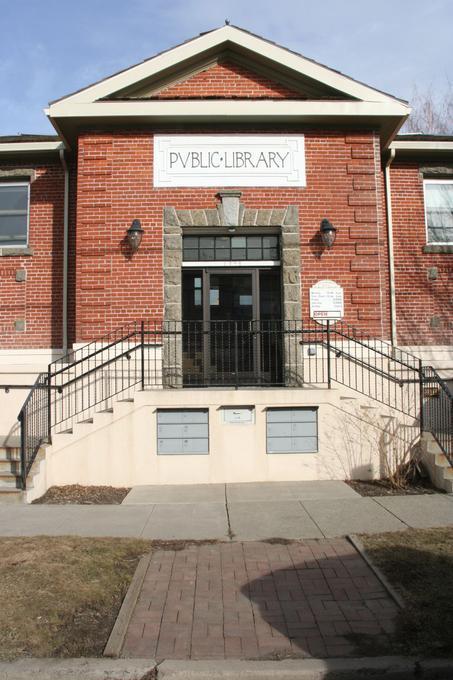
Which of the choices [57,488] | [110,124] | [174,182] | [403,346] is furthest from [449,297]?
[57,488]

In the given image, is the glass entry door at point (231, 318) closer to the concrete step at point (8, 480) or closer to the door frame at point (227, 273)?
the door frame at point (227, 273)

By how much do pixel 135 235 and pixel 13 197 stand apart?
350 cm

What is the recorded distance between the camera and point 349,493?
7797 mm

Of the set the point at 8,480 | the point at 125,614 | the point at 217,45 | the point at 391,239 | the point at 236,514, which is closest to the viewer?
the point at 125,614

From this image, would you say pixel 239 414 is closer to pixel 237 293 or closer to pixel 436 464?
pixel 237 293

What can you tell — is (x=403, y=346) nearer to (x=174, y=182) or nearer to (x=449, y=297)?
(x=449, y=297)

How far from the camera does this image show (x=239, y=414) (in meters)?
8.70


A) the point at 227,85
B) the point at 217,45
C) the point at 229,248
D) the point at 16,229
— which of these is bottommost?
the point at 229,248

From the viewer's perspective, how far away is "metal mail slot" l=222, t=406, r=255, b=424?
8680 millimetres

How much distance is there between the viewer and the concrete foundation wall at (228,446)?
845cm

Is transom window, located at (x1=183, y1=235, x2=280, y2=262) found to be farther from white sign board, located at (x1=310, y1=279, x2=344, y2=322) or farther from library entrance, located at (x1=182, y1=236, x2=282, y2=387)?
white sign board, located at (x1=310, y1=279, x2=344, y2=322)

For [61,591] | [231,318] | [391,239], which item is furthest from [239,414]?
[391,239]

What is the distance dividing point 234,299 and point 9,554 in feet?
20.4

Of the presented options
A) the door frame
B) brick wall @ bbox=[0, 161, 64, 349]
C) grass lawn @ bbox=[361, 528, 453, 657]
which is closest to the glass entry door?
the door frame
